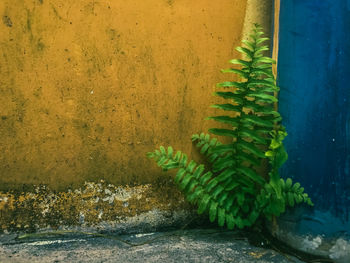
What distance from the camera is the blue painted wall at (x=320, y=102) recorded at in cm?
215

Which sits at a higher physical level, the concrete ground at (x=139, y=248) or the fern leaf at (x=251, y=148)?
the fern leaf at (x=251, y=148)

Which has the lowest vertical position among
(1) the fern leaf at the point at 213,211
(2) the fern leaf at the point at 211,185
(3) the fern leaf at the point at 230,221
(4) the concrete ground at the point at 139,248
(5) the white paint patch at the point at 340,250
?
(4) the concrete ground at the point at 139,248

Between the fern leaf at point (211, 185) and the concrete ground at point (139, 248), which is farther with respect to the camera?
the fern leaf at point (211, 185)

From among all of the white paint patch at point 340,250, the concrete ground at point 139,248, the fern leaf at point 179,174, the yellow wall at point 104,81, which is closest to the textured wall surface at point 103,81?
the yellow wall at point 104,81

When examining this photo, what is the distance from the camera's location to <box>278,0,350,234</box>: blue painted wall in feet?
7.06

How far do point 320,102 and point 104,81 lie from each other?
52.1 inches

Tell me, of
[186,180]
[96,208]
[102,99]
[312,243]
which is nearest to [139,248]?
[96,208]

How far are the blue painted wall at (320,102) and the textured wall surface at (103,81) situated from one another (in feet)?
1.49

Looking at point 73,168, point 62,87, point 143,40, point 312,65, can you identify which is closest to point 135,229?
point 73,168

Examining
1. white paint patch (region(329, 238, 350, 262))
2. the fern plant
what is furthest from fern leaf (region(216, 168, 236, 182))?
white paint patch (region(329, 238, 350, 262))

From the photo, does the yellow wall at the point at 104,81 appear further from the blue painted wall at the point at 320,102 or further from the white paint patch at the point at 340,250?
the white paint patch at the point at 340,250

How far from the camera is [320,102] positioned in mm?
2197

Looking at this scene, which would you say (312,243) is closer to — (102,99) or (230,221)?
(230,221)

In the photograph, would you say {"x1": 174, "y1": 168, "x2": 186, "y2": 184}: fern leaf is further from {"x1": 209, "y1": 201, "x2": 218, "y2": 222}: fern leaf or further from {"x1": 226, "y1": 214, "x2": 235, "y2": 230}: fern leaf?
{"x1": 226, "y1": 214, "x2": 235, "y2": 230}: fern leaf
